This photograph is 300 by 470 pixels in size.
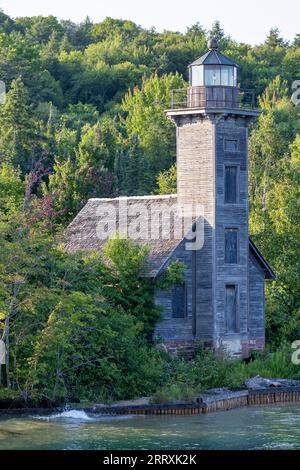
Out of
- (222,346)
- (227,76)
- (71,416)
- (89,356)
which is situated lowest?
(71,416)

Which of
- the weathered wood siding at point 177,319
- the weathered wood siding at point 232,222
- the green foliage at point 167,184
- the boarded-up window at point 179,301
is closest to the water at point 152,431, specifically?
the weathered wood siding at point 177,319

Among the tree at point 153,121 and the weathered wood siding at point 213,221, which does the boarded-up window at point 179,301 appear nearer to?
the weathered wood siding at point 213,221

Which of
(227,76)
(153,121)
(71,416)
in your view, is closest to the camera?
(71,416)

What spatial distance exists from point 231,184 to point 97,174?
51.2 feet

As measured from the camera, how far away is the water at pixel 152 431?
32750mm

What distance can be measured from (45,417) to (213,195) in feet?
39.3

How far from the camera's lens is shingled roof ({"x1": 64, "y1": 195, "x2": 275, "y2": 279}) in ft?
146

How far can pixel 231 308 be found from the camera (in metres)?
46.1

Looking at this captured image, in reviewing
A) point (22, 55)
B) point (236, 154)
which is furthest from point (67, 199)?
point (22, 55)

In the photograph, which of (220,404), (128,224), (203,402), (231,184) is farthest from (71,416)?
(231,184)

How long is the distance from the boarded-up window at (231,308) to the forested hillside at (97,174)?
3096mm

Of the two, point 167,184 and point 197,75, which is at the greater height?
point 197,75

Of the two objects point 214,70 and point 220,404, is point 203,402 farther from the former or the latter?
point 214,70
